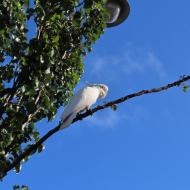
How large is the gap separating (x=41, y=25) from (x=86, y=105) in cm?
213

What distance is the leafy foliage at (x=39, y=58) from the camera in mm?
8344

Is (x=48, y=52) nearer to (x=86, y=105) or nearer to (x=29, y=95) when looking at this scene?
(x=29, y=95)

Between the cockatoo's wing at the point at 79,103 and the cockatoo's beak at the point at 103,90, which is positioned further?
the cockatoo's beak at the point at 103,90

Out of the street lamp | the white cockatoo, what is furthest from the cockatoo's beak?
the street lamp

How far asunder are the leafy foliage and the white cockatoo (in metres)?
0.90

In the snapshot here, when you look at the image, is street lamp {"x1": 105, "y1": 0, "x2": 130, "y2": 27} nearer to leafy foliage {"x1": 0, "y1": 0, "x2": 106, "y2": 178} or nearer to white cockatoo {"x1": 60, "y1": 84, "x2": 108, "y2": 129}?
leafy foliage {"x1": 0, "y1": 0, "x2": 106, "y2": 178}

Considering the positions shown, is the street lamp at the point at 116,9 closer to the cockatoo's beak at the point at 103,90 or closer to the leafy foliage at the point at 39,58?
the leafy foliage at the point at 39,58

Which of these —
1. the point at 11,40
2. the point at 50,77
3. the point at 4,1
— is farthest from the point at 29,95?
the point at 4,1

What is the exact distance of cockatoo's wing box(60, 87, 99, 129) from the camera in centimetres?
700

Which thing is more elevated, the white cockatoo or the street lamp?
the street lamp

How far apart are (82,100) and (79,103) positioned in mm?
72

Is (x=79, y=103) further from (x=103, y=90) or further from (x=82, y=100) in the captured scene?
(x=103, y=90)

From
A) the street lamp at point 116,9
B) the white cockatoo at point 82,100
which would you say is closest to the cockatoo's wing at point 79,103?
the white cockatoo at point 82,100

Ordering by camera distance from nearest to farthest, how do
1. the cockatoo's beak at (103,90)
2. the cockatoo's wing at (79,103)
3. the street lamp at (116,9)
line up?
the cockatoo's wing at (79,103), the cockatoo's beak at (103,90), the street lamp at (116,9)
